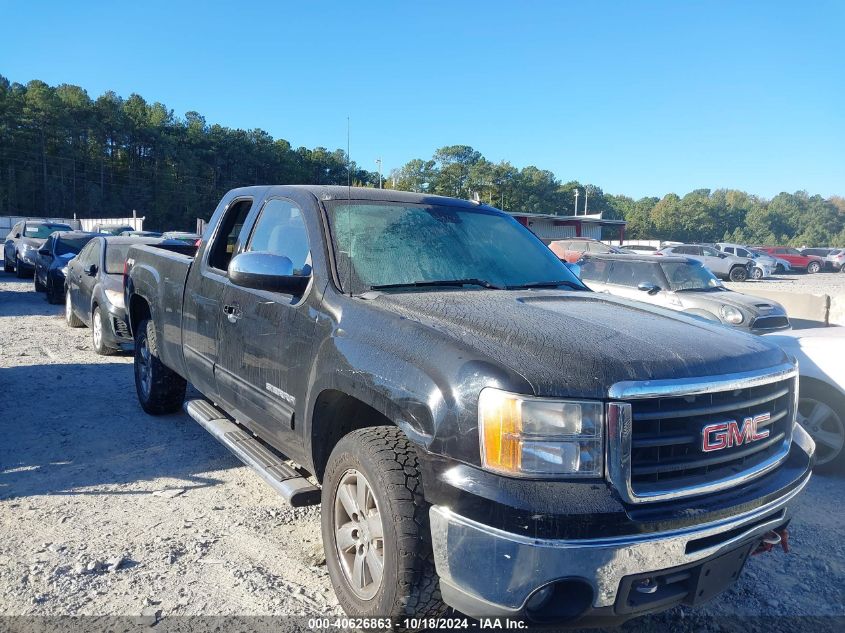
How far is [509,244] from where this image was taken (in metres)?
3.97

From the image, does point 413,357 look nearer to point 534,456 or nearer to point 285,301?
point 534,456

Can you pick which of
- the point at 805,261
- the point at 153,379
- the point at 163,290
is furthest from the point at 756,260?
the point at 163,290

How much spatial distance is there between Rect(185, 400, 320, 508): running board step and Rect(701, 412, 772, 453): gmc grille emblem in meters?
1.76

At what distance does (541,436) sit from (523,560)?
0.40 metres

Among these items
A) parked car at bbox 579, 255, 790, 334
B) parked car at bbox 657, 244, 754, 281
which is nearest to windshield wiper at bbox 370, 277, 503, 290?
parked car at bbox 579, 255, 790, 334

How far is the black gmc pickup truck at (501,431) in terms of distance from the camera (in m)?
2.09

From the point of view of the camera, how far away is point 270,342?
3.42m

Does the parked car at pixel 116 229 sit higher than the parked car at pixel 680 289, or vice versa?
the parked car at pixel 116 229

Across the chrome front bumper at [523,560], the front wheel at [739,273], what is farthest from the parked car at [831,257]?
the chrome front bumper at [523,560]

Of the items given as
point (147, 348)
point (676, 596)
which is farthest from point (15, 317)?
point (676, 596)

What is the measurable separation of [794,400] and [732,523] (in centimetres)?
87

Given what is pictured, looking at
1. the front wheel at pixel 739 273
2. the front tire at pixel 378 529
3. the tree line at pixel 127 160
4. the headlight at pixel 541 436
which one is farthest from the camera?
the tree line at pixel 127 160

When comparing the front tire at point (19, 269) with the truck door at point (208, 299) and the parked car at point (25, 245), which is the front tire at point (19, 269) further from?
the truck door at point (208, 299)

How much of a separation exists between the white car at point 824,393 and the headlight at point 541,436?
12.1 feet
